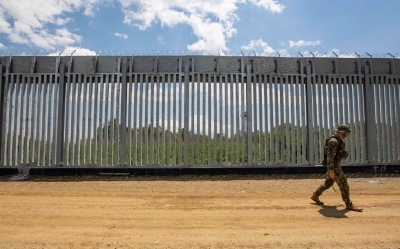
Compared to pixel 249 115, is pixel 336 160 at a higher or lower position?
lower

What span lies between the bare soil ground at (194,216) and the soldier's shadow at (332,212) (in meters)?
0.02

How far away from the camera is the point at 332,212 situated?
6.22 meters

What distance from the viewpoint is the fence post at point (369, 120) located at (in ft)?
39.5

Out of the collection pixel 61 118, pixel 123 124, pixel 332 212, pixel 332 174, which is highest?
pixel 61 118

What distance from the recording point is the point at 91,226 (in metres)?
5.25

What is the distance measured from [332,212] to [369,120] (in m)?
7.34

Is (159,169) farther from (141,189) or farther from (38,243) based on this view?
(38,243)

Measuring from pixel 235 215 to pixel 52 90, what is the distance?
915cm

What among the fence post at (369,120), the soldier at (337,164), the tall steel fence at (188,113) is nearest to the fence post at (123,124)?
the tall steel fence at (188,113)

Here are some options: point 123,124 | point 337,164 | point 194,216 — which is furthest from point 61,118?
point 337,164

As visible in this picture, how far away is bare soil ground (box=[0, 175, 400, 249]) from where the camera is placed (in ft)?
14.8

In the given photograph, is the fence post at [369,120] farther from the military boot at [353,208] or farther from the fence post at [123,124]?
the fence post at [123,124]

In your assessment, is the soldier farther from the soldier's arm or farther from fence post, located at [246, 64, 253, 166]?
fence post, located at [246, 64, 253, 166]

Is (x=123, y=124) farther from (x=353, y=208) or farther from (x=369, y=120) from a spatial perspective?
(x=369, y=120)
